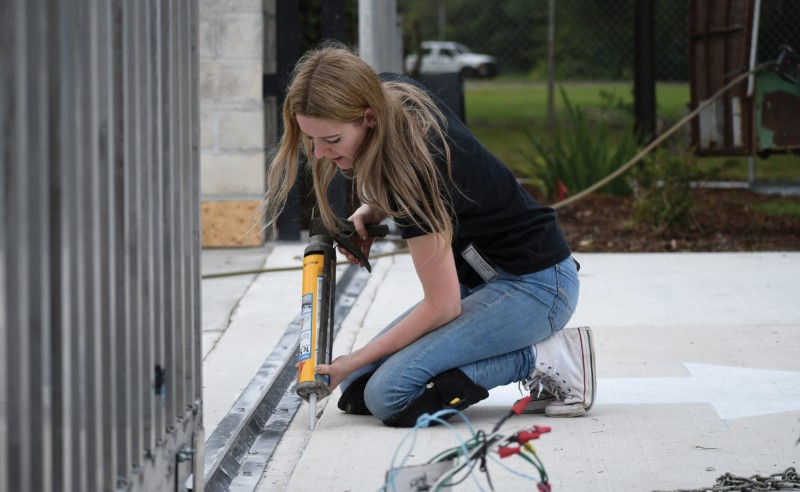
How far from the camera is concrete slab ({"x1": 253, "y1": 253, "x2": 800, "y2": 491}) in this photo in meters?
3.06

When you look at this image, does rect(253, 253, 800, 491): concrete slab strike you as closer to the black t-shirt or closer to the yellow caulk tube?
the yellow caulk tube

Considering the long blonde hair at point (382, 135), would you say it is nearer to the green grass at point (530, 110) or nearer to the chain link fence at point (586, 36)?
the green grass at point (530, 110)

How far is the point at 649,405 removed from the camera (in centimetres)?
372

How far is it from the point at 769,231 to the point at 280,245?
337 cm

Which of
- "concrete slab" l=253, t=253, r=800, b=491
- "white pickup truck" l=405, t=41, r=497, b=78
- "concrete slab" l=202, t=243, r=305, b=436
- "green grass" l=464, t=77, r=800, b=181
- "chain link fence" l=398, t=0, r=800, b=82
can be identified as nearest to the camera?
"concrete slab" l=253, t=253, r=800, b=491

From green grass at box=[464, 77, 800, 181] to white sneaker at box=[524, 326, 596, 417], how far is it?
8049 millimetres

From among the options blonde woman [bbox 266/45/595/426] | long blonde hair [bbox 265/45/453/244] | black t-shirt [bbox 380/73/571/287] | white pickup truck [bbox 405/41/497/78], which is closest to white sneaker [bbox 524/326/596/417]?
blonde woman [bbox 266/45/595/426]

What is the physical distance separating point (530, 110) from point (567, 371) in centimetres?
1513

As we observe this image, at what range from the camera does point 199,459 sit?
8.95 feet

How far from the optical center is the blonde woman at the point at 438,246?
10.3ft

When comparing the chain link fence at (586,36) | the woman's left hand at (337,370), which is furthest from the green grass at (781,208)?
the woman's left hand at (337,370)

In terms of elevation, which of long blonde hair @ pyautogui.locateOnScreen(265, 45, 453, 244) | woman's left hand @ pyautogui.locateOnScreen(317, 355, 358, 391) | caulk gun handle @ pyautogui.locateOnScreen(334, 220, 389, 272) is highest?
long blonde hair @ pyautogui.locateOnScreen(265, 45, 453, 244)

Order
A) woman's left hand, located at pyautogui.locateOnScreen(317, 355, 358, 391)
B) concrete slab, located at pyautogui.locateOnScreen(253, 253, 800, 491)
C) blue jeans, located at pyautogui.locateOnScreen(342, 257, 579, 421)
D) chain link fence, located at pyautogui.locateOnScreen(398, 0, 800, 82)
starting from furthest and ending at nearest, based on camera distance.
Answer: chain link fence, located at pyautogui.locateOnScreen(398, 0, 800, 82) < blue jeans, located at pyautogui.locateOnScreen(342, 257, 579, 421) < woman's left hand, located at pyautogui.locateOnScreen(317, 355, 358, 391) < concrete slab, located at pyautogui.locateOnScreen(253, 253, 800, 491)

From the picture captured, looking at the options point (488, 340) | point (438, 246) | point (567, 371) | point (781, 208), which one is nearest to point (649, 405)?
point (567, 371)
